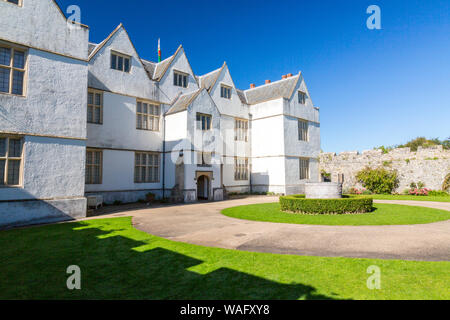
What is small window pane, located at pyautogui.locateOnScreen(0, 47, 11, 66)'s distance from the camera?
1175 centimetres

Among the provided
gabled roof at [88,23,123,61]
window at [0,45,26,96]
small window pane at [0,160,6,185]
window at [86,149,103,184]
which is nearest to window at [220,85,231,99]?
gabled roof at [88,23,123,61]

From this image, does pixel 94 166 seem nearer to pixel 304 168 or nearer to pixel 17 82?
pixel 17 82

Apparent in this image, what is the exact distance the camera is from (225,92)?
1083 inches

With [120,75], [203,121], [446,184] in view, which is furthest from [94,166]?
[446,184]

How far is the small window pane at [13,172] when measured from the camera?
1159 cm

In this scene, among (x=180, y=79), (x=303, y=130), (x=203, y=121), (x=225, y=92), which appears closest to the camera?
(x=203, y=121)

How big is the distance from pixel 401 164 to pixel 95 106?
2876 cm

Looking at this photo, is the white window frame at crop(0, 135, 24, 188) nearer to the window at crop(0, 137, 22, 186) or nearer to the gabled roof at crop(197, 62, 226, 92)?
the window at crop(0, 137, 22, 186)

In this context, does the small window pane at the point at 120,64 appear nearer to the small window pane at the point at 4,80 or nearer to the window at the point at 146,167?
the window at the point at 146,167

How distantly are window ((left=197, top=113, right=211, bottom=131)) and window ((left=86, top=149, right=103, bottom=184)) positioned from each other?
7.46 m
